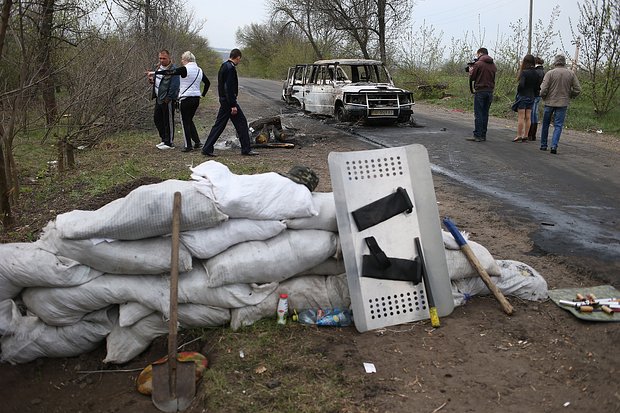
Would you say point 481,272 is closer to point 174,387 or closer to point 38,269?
point 174,387

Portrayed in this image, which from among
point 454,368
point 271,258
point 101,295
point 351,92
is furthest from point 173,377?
point 351,92

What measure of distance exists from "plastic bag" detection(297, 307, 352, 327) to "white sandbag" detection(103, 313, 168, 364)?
94 cm

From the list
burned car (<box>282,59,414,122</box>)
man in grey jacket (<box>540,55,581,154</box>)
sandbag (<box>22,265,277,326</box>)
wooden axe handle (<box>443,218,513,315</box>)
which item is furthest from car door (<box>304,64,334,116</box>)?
sandbag (<box>22,265,277,326</box>)

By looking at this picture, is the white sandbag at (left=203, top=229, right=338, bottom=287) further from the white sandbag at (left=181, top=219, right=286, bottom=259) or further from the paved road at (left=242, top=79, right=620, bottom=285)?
the paved road at (left=242, top=79, right=620, bottom=285)

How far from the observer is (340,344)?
3.45 meters

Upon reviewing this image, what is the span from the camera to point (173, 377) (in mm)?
3156

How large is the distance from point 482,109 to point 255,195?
867 centimetres

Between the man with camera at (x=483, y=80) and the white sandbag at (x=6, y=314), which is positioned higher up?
the man with camera at (x=483, y=80)

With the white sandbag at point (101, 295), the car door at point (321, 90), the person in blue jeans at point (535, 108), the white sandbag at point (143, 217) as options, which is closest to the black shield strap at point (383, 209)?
the white sandbag at point (143, 217)

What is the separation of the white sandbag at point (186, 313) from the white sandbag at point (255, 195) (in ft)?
2.10

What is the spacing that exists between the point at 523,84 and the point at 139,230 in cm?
955

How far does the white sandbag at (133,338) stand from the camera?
3730 mm

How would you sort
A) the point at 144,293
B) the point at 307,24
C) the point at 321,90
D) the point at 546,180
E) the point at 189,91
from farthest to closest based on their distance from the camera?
1. the point at 307,24
2. the point at 321,90
3. the point at 189,91
4. the point at 546,180
5. the point at 144,293

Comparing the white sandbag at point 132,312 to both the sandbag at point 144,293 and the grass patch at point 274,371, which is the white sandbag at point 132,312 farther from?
the grass patch at point 274,371
